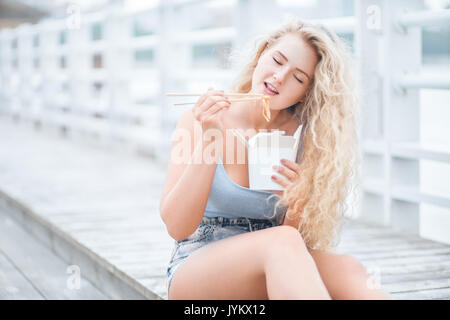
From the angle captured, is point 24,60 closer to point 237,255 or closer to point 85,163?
point 85,163

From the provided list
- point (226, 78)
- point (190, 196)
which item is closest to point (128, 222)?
point (226, 78)

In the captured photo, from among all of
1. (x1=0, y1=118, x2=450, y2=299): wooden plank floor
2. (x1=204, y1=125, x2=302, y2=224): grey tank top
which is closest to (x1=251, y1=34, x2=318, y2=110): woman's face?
(x1=204, y1=125, x2=302, y2=224): grey tank top

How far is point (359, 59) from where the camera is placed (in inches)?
113

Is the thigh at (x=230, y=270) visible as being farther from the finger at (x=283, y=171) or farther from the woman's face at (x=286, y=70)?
the woman's face at (x=286, y=70)

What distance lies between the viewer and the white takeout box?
4.54 feet

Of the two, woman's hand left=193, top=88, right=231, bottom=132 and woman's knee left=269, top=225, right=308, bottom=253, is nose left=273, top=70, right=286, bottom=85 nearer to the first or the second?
woman's hand left=193, top=88, right=231, bottom=132

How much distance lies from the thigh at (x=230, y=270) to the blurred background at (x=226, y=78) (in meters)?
0.57

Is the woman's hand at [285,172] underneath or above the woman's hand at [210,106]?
underneath

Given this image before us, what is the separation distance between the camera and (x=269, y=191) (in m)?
1.55

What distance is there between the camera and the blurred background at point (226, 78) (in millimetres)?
2682

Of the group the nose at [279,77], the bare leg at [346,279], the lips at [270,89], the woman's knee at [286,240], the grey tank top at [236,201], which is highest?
the nose at [279,77]

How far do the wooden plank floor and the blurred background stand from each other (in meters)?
0.22

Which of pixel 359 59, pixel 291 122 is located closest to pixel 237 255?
pixel 291 122

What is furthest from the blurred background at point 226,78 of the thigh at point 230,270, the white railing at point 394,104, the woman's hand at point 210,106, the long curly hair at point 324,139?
the thigh at point 230,270
